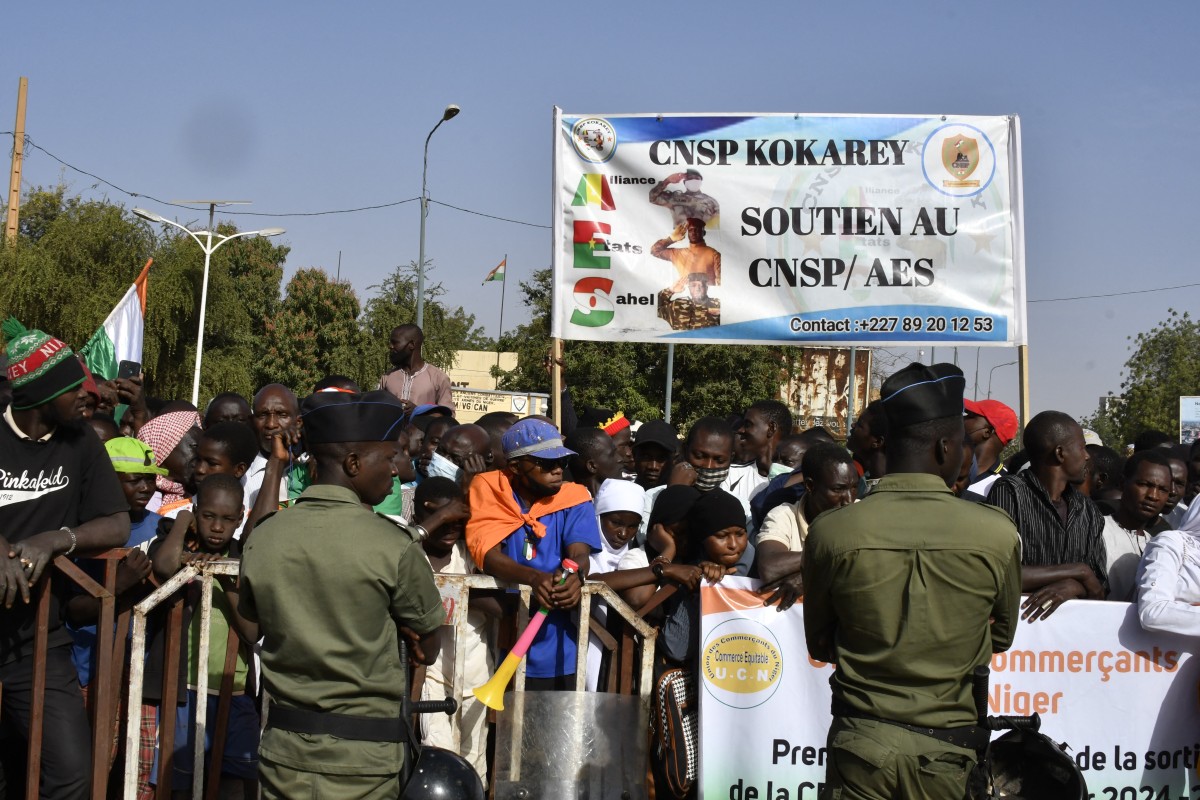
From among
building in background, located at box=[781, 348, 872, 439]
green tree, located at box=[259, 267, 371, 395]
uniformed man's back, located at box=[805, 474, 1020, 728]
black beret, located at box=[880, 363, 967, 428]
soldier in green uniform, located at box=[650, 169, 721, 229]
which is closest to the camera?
uniformed man's back, located at box=[805, 474, 1020, 728]

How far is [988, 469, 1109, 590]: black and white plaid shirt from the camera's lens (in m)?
5.41

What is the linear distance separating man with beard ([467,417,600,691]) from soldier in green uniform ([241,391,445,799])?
5.40ft

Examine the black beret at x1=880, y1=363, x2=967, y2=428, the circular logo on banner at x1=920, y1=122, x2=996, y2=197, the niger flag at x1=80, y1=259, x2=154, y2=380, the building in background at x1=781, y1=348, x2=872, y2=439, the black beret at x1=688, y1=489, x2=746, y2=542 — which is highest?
the building in background at x1=781, y1=348, x2=872, y2=439

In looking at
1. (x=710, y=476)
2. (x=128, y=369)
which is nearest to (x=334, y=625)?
(x=710, y=476)

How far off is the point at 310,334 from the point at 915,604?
44.5 m

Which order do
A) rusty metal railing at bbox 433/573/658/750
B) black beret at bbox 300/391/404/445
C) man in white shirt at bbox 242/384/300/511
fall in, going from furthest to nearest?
man in white shirt at bbox 242/384/300/511 < rusty metal railing at bbox 433/573/658/750 < black beret at bbox 300/391/404/445

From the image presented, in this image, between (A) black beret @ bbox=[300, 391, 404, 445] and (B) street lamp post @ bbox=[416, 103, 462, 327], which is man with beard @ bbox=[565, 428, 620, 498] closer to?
(A) black beret @ bbox=[300, 391, 404, 445]

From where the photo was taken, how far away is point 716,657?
5.26 meters

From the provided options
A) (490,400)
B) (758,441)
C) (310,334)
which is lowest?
(758,441)

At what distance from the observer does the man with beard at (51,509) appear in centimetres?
449

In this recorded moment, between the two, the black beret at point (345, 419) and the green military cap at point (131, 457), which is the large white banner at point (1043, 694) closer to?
the black beret at point (345, 419)

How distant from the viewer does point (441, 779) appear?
12.6ft

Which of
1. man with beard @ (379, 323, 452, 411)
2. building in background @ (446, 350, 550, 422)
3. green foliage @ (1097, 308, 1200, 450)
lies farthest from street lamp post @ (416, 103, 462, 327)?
green foliage @ (1097, 308, 1200, 450)

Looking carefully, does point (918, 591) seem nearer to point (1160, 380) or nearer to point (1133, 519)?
point (1133, 519)
